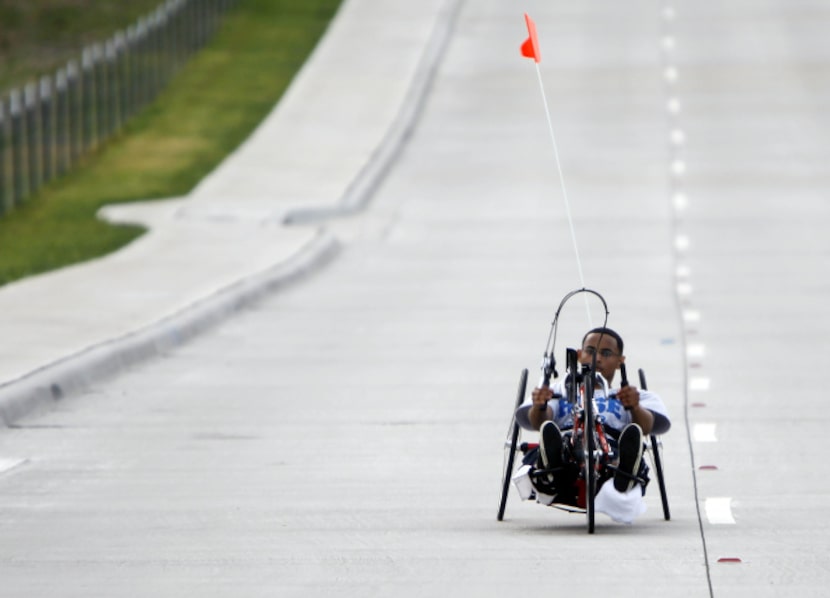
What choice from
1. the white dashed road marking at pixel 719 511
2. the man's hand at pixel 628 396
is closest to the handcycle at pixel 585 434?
the man's hand at pixel 628 396

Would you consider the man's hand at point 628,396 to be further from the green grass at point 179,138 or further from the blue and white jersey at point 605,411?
the green grass at point 179,138

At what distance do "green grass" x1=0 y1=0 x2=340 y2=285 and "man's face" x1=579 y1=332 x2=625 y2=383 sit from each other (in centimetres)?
1368

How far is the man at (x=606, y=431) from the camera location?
29.3 ft

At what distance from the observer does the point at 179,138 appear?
4012 centimetres

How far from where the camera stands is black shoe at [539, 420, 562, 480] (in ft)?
29.1

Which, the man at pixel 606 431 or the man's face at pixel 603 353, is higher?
the man's face at pixel 603 353

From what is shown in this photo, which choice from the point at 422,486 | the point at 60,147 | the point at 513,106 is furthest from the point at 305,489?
the point at 513,106

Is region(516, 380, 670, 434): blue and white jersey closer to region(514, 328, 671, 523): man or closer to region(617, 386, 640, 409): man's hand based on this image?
region(514, 328, 671, 523): man

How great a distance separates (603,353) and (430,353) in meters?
7.52

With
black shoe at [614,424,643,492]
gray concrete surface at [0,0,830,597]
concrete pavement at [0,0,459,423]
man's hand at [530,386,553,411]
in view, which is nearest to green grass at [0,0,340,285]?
concrete pavement at [0,0,459,423]

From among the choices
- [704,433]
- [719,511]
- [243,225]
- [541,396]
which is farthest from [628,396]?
[243,225]

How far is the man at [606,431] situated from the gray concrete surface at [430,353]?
0.17m

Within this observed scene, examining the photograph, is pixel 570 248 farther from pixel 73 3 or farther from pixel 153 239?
pixel 73 3

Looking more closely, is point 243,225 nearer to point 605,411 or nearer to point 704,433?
point 704,433
